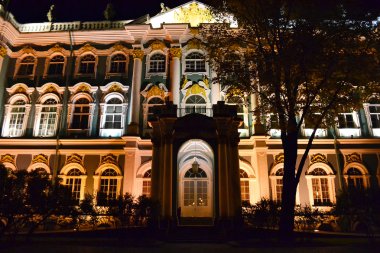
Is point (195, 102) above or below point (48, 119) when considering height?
above

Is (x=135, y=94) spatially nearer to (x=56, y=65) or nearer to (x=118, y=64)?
(x=118, y=64)

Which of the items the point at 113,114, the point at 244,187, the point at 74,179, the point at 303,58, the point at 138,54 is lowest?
the point at 244,187

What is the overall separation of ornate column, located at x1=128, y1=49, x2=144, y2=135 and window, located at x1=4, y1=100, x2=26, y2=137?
721cm

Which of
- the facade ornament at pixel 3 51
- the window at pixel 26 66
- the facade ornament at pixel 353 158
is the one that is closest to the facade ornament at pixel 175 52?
the window at pixel 26 66

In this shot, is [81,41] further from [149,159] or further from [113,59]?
[149,159]

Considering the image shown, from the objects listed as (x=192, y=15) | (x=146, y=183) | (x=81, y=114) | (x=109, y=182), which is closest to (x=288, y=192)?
(x=146, y=183)

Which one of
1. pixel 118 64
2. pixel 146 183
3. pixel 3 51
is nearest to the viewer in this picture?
pixel 146 183

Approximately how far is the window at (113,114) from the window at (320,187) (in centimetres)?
1254

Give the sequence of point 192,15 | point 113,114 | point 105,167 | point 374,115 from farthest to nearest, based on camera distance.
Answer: point 192,15 < point 113,114 < point 374,115 < point 105,167

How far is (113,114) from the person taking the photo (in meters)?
21.5

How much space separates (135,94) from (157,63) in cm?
293

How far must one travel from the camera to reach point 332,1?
1173cm

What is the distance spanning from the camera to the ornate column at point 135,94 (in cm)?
2028

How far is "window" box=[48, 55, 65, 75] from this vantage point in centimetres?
2291
